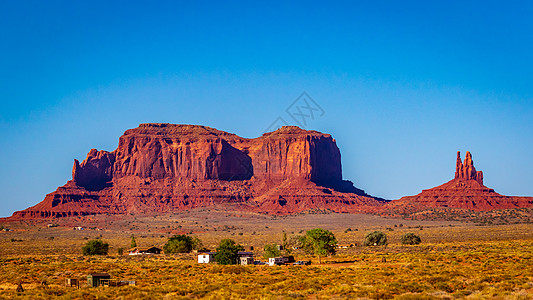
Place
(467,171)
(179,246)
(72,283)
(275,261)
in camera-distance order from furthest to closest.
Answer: (467,171) → (179,246) → (275,261) → (72,283)

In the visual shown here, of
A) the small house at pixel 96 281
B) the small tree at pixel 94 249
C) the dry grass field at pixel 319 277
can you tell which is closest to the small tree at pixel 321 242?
the dry grass field at pixel 319 277

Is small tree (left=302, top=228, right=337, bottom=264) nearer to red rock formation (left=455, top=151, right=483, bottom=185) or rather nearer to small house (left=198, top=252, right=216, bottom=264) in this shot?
small house (left=198, top=252, right=216, bottom=264)

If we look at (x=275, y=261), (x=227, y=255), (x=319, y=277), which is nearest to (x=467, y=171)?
(x=275, y=261)

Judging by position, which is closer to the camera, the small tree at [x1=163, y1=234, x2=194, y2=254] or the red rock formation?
the small tree at [x1=163, y1=234, x2=194, y2=254]

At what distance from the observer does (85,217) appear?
162m

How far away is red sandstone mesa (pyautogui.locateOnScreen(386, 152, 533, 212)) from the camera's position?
504ft

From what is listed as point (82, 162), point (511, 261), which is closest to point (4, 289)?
point (511, 261)

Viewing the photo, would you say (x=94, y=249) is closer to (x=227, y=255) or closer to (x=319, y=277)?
(x=227, y=255)

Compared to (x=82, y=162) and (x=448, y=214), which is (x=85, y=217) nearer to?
(x=82, y=162)

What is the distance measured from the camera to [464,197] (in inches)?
6186

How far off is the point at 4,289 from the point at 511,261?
32.7 meters

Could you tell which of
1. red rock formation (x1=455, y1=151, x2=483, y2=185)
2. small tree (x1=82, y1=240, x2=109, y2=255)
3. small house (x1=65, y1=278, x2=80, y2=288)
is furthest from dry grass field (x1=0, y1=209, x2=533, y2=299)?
red rock formation (x1=455, y1=151, x2=483, y2=185)

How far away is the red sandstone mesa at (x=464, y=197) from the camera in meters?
154

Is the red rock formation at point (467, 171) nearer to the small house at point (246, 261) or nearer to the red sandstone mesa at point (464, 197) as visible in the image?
the red sandstone mesa at point (464, 197)
